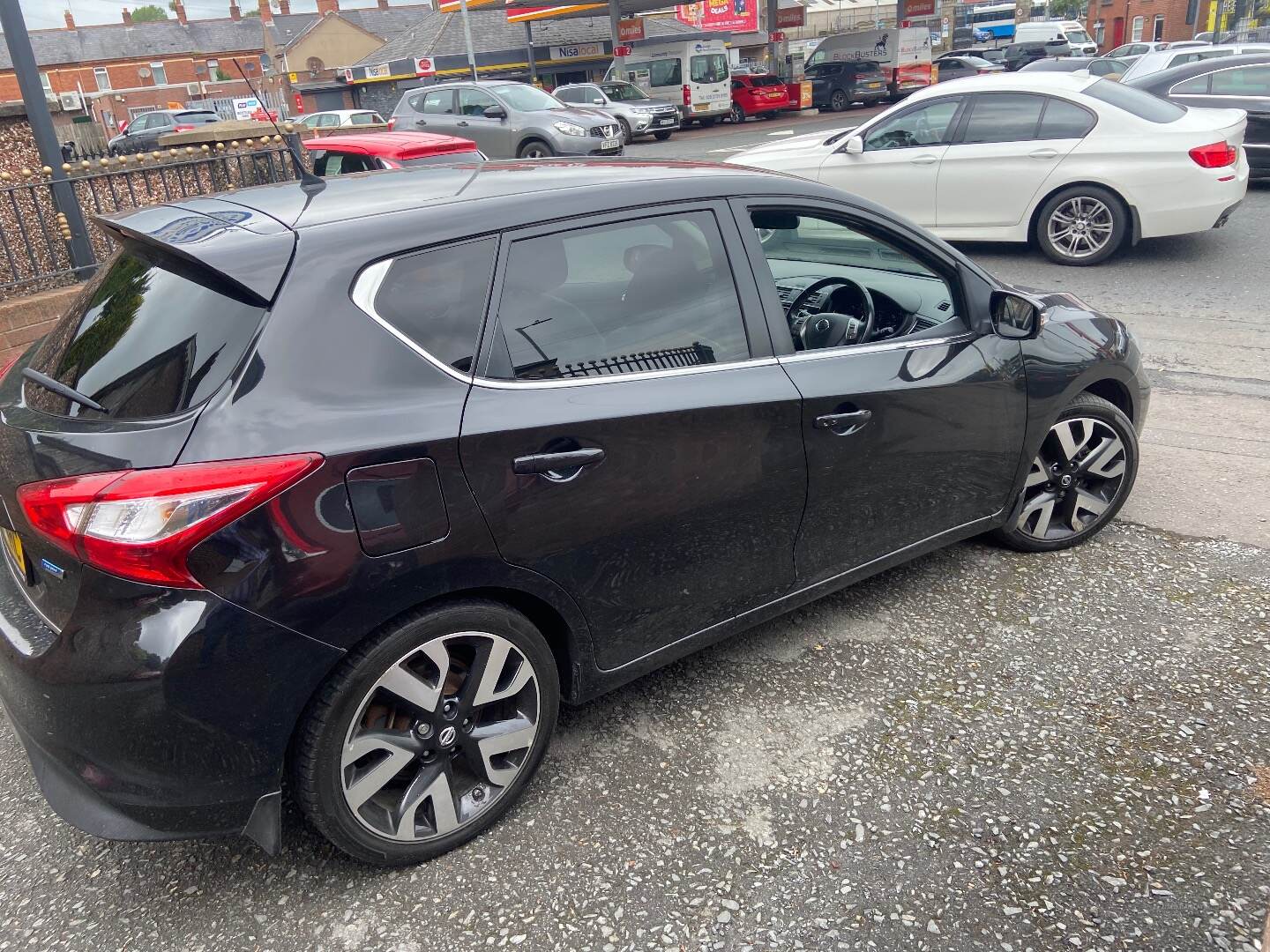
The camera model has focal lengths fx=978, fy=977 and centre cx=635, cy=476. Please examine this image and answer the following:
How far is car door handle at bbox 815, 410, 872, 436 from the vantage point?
10.1 ft

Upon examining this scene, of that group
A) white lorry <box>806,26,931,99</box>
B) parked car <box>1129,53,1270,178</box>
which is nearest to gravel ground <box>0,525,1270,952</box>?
parked car <box>1129,53,1270,178</box>

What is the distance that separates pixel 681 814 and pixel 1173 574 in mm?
2360

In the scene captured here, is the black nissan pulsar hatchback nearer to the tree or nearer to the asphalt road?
the asphalt road

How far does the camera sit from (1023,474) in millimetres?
3793

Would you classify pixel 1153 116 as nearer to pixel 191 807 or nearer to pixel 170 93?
pixel 191 807

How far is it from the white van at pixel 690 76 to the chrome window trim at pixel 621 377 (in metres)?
29.5

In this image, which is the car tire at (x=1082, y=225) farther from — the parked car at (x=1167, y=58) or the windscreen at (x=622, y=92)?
the windscreen at (x=622, y=92)

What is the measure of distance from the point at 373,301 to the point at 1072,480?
296cm

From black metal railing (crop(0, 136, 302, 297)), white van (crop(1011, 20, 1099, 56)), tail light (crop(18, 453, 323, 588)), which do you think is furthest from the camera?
white van (crop(1011, 20, 1099, 56))

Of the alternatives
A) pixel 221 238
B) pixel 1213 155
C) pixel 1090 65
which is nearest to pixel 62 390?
pixel 221 238

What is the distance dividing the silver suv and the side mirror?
1605cm

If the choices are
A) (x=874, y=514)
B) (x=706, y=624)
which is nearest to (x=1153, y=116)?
(x=874, y=514)

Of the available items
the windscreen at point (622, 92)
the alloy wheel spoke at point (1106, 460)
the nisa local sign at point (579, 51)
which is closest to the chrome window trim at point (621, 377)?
the alloy wheel spoke at point (1106, 460)

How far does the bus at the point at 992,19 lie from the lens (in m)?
53.3
